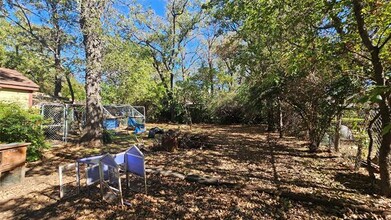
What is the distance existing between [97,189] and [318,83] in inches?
234

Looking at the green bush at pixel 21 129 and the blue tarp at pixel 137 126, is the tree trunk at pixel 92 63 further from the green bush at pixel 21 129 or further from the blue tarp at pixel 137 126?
the blue tarp at pixel 137 126

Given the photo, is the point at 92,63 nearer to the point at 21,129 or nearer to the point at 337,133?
the point at 21,129

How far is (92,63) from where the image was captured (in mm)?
8078

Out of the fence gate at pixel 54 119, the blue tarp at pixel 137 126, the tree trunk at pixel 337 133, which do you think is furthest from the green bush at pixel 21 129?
the tree trunk at pixel 337 133

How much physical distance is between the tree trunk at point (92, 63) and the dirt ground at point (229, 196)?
8.38 ft

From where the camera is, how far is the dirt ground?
3.22 meters

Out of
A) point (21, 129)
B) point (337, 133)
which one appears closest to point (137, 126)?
point (21, 129)

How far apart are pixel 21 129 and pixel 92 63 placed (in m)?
3.27

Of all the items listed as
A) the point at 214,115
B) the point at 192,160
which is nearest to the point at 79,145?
the point at 192,160

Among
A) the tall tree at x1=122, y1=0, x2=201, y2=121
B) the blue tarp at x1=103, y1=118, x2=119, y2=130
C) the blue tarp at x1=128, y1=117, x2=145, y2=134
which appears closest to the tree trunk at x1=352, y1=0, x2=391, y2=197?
the blue tarp at x1=128, y1=117, x2=145, y2=134

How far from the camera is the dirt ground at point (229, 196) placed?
322cm

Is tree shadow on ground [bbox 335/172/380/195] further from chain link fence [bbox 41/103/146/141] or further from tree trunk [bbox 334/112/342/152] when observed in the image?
chain link fence [bbox 41/103/146/141]

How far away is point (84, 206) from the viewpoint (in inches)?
139

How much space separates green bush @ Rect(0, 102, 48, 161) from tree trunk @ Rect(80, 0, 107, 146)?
2.06 metres
